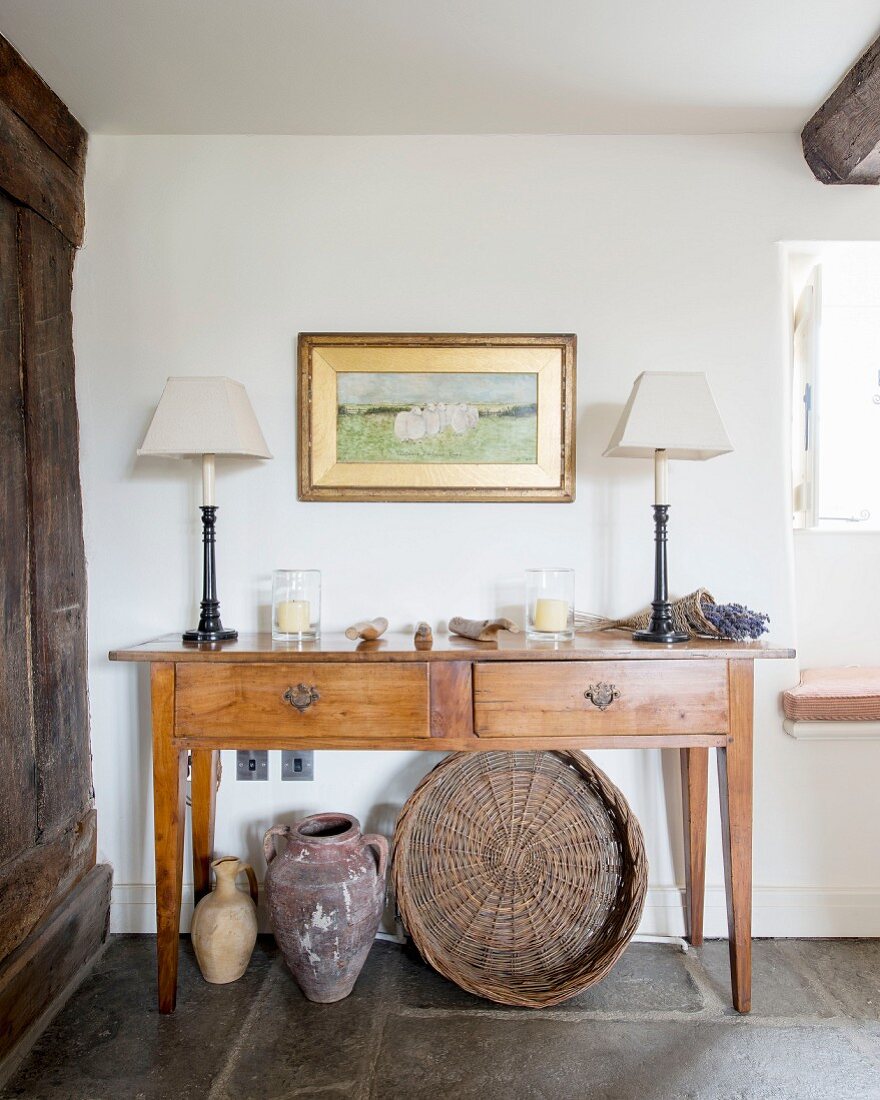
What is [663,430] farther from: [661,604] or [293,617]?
[293,617]

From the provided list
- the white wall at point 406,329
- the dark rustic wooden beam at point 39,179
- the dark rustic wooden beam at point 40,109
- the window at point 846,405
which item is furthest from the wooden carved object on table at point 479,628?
the dark rustic wooden beam at point 40,109

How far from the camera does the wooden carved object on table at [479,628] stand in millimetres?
1850

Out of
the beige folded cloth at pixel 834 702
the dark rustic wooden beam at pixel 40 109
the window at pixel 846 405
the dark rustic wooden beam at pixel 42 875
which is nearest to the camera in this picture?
the dark rustic wooden beam at pixel 42 875

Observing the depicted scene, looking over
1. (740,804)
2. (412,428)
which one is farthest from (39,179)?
(740,804)

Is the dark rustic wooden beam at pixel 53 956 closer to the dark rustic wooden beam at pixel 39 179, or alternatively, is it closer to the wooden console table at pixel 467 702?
the wooden console table at pixel 467 702

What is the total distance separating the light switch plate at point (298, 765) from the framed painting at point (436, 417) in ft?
2.38

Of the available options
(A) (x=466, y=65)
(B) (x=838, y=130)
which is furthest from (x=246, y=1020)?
(B) (x=838, y=130)

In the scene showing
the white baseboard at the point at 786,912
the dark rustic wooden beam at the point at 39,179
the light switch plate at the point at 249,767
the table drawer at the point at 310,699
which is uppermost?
the dark rustic wooden beam at the point at 39,179

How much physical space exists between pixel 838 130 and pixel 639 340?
70cm

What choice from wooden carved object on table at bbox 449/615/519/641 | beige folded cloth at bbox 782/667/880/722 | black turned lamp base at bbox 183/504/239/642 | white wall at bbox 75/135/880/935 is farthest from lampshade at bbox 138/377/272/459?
beige folded cloth at bbox 782/667/880/722

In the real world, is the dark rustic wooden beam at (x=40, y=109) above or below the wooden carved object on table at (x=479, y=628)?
above

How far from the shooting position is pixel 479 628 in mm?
1864

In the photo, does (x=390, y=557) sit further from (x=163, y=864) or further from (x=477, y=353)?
(x=163, y=864)

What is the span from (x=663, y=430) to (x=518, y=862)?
1169 millimetres
